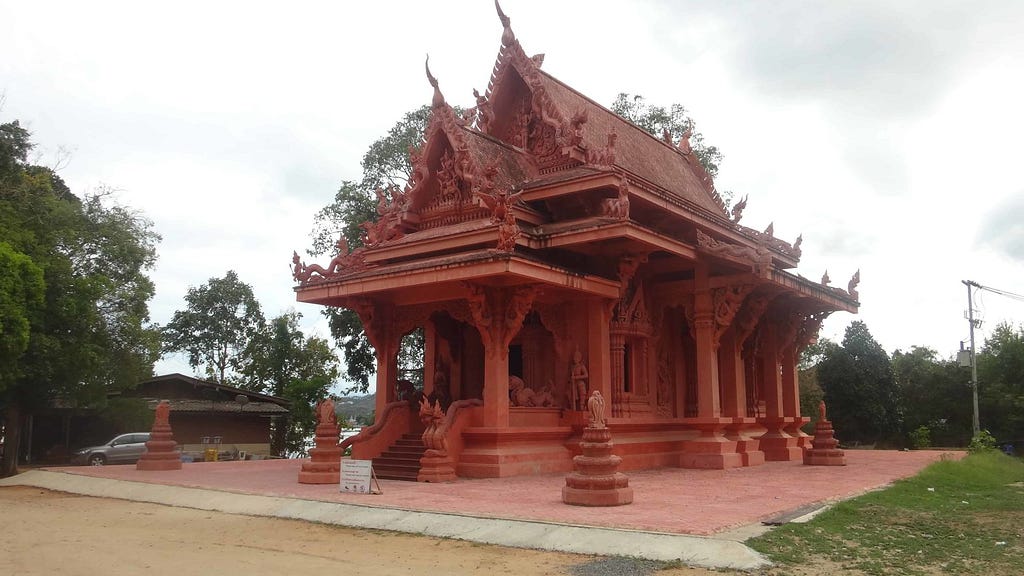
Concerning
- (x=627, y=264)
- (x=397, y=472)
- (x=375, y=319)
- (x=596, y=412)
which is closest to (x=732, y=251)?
(x=627, y=264)

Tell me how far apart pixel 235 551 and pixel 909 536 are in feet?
19.9

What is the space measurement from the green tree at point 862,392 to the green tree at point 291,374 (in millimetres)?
19786

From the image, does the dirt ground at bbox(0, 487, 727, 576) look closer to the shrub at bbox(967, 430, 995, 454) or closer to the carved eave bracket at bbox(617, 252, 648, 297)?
the carved eave bracket at bbox(617, 252, 648, 297)

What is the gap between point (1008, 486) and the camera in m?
12.1

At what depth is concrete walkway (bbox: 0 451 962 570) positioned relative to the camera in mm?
6855

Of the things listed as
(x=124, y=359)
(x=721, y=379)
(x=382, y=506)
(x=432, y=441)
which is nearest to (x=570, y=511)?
(x=382, y=506)

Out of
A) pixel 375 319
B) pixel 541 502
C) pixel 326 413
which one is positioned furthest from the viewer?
pixel 375 319

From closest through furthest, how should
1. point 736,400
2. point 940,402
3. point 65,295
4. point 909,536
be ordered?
point 909,536 < point 736,400 < point 65,295 < point 940,402

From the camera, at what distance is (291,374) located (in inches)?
1347

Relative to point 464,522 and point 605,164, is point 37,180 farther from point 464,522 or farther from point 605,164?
point 464,522

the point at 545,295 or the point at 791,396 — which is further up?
the point at 545,295

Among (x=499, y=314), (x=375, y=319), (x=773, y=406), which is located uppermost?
(x=375, y=319)

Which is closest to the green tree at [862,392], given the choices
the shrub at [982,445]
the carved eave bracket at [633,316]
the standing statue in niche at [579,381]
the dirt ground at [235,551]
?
the shrub at [982,445]

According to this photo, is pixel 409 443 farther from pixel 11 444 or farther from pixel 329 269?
pixel 11 444
